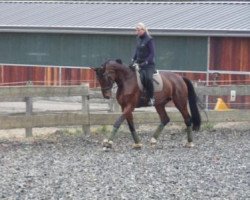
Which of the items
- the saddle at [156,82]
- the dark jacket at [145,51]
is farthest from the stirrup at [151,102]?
the dark jacket at [145,51]

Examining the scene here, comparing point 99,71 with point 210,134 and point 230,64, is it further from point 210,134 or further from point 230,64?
point 230,64

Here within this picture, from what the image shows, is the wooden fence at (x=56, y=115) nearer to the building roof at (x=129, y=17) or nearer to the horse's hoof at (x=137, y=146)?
the horse's hoof at (x=137, y=146)

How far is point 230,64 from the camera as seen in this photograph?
25.9 metres

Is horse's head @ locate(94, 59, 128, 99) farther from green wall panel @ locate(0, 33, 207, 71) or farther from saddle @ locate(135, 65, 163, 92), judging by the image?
green wall panel @ locate(0, 33, 207, 71)

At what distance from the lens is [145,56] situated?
48.8 ft

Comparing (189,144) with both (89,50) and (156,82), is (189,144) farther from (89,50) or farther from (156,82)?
(89,50)

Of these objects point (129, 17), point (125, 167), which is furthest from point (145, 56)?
point (129, 17)

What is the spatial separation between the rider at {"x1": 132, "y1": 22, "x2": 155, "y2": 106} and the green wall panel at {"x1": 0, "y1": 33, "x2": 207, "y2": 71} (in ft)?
38.1

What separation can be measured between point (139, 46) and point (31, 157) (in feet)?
10.8

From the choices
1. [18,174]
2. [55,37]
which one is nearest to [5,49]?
[55,37]

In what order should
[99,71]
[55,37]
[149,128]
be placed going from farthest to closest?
[55,37] < [149,128] < [99,71]

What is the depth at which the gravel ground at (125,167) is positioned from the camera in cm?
943

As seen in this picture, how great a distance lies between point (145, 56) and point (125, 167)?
361 cm

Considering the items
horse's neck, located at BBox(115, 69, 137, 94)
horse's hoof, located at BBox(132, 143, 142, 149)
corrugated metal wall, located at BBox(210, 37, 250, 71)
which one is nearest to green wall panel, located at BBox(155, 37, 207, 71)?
corrugated metal wall, located at BBox(210, 37, 250, 71)
